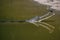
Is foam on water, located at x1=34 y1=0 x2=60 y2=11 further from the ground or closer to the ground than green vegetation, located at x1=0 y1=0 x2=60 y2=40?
further from the ground

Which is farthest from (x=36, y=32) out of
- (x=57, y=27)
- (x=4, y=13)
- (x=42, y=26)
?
(x=4, y=13)

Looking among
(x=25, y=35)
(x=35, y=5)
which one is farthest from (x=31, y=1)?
(x=25, y=35)

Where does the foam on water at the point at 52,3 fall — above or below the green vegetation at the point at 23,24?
above

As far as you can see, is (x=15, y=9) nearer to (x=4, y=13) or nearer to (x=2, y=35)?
(x=4, y=13)

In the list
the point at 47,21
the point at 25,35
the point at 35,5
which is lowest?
the point at 25,35

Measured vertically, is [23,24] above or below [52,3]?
below

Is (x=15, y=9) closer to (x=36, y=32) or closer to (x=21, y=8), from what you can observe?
(x=21, y=8)

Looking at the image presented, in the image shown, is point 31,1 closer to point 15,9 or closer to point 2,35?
point 15,9

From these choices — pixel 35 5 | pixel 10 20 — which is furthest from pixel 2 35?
pixel 35 5

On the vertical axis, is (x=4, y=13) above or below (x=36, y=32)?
above
